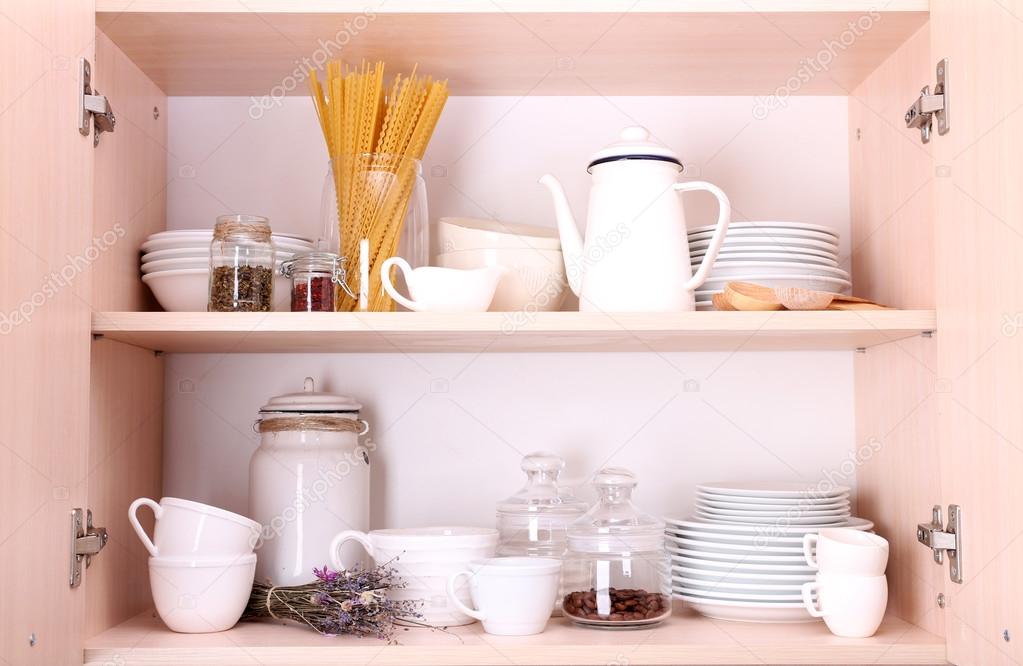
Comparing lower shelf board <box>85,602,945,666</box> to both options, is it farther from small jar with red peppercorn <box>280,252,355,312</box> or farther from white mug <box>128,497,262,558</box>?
small jar with red peppercorn <box>280,252,355,312</box>

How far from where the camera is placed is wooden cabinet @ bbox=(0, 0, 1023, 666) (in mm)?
980

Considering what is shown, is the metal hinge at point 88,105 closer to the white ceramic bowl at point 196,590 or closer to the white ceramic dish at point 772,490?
the white ceramic bowl at point 196,590

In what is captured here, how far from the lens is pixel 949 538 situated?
1098 millimetres

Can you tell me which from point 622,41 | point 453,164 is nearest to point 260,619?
point 453,164

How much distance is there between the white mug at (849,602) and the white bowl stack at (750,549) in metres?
0.05

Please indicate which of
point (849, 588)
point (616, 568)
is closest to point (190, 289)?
point (616, 568)

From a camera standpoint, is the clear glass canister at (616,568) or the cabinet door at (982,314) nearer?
the cabinet door at (982,314)

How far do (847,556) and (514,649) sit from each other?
0.39 metres

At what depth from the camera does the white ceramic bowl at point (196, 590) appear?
1.13 metres

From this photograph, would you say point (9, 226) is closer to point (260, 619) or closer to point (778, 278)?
point (260, 619)

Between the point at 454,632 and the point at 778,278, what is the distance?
1.87 ft

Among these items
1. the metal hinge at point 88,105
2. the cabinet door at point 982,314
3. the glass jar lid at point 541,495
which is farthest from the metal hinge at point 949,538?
the metal hinge at point 88,105

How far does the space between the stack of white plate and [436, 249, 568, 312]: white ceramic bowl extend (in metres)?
0.18

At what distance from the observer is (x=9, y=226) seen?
925mm
